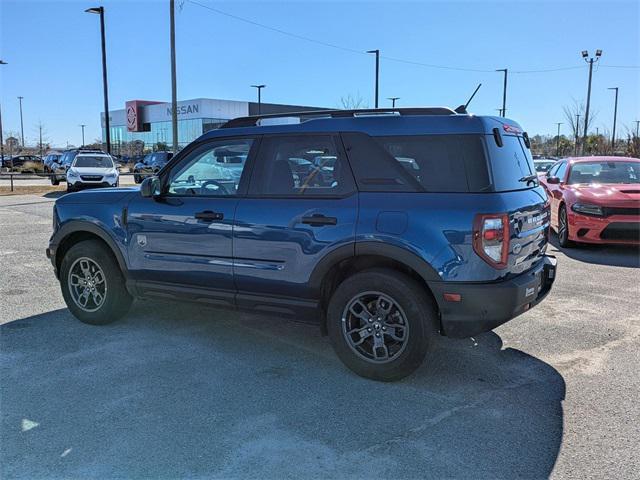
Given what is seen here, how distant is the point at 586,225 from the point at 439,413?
21.1ft

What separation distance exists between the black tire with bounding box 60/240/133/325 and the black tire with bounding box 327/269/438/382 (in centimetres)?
226

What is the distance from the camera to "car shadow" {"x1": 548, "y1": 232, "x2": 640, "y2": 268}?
27.1 ft

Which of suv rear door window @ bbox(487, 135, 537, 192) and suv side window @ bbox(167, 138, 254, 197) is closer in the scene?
suv rear door window @ bbox(487, 135, 537, 192)

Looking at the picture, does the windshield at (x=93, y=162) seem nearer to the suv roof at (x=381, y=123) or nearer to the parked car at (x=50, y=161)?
the parked car at (x=50, y=161)

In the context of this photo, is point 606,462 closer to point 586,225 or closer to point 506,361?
point 506,361

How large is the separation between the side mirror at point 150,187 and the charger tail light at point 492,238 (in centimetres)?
281

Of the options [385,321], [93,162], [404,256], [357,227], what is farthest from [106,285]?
[93,162]

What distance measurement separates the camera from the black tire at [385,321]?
382 centimetres

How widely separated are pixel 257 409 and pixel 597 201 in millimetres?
7205

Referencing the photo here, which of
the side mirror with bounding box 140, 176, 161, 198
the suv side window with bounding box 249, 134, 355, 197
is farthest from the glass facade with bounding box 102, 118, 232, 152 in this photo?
the suv side window with bounding box 249, 134, 355, 197

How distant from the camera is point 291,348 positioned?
4715 mm

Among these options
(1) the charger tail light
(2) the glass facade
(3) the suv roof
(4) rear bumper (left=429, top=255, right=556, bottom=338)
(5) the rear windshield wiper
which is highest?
(2) the glass facade

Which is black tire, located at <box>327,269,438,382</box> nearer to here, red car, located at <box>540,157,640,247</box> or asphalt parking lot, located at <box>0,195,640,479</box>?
asphalt parking lot, located at <box>0,195,640,479</box>

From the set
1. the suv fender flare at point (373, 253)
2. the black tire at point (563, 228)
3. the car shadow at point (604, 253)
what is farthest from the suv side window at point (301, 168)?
the black tire at point (563, 228)
